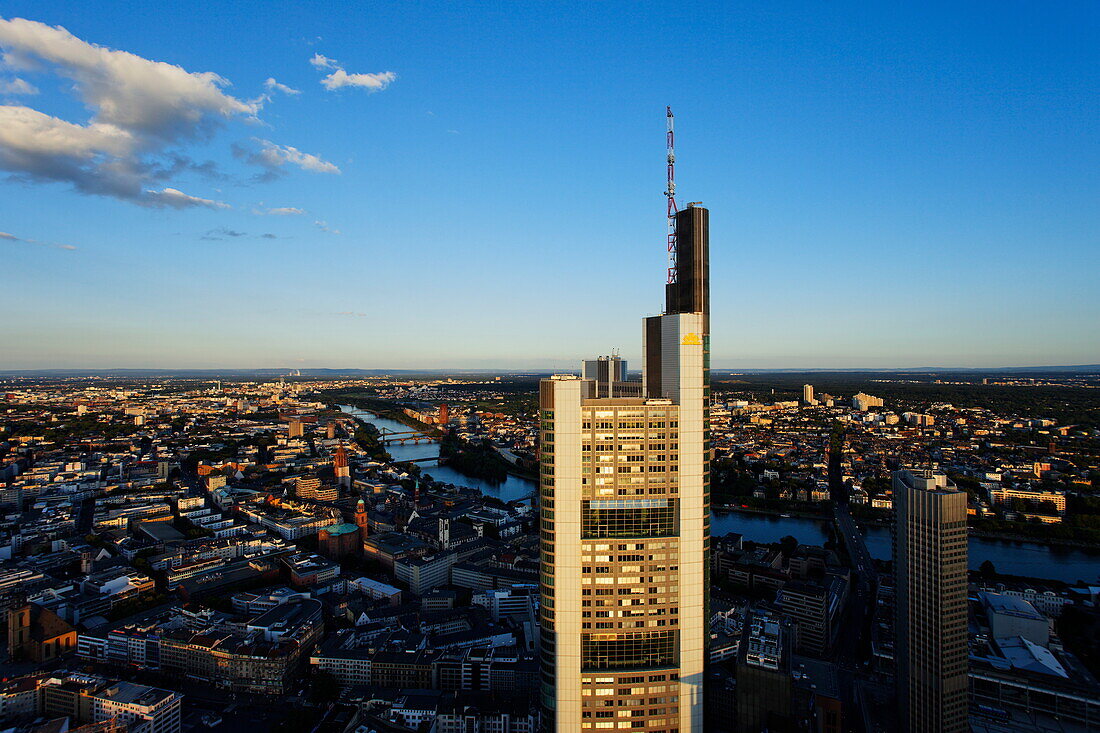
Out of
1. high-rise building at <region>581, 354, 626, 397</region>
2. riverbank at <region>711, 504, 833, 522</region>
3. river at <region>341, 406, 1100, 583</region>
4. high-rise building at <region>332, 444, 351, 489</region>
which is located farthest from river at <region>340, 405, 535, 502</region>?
high-rise building at <region>581, 354, 626, 397</region>

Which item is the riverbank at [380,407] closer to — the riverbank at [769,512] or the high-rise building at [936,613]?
the riverbank at [769,512]

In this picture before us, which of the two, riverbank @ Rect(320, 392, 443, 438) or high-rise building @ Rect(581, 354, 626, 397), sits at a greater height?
high-rise building @ Rect(581, 354, 626, 397)

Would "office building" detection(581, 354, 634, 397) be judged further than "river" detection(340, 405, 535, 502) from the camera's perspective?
No

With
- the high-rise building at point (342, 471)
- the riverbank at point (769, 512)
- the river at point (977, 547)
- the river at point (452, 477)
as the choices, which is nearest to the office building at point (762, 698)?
the river at point (977, 547)

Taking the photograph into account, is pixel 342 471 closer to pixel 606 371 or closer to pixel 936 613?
pixel 606 371

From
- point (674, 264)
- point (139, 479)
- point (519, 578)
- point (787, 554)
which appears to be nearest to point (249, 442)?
point (139, 479)

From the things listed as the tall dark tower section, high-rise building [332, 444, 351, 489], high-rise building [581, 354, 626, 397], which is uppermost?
the tall dark tower section

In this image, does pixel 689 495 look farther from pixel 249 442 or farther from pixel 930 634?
pixel 249 442

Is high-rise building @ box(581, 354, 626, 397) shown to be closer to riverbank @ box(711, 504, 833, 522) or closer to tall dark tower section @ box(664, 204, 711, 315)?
tall dark tower section @ box(664, 204, 711, 315)
